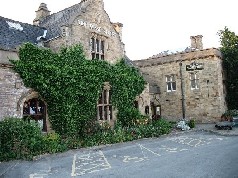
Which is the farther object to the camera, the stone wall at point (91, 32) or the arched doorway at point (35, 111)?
the stone wall at point (91, 32)

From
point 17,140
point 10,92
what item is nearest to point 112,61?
point 10,92

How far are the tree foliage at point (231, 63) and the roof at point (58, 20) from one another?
1583cm

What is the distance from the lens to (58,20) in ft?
69.1

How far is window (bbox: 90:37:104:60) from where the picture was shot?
786 inches

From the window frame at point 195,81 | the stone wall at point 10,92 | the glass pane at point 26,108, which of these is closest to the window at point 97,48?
the glass pane at point 26,108

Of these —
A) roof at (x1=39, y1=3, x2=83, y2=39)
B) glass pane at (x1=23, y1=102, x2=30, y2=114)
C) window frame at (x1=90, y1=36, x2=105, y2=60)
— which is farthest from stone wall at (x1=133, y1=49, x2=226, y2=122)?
glass pane at (x1=23, y1=102, x2=30, y2=114)

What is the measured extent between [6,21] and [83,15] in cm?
518

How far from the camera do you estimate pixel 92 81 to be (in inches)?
687

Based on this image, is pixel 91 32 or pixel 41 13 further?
pixel 41 13

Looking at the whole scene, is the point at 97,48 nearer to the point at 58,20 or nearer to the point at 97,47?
the point at 97,47

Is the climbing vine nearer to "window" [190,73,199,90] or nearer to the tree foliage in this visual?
"window" [190,73,199,90]

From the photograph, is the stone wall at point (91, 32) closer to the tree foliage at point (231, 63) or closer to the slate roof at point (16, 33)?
the slate roof at point (16, 33)

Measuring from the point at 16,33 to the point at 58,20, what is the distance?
3998 mm

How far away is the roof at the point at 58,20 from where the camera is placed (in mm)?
19484
